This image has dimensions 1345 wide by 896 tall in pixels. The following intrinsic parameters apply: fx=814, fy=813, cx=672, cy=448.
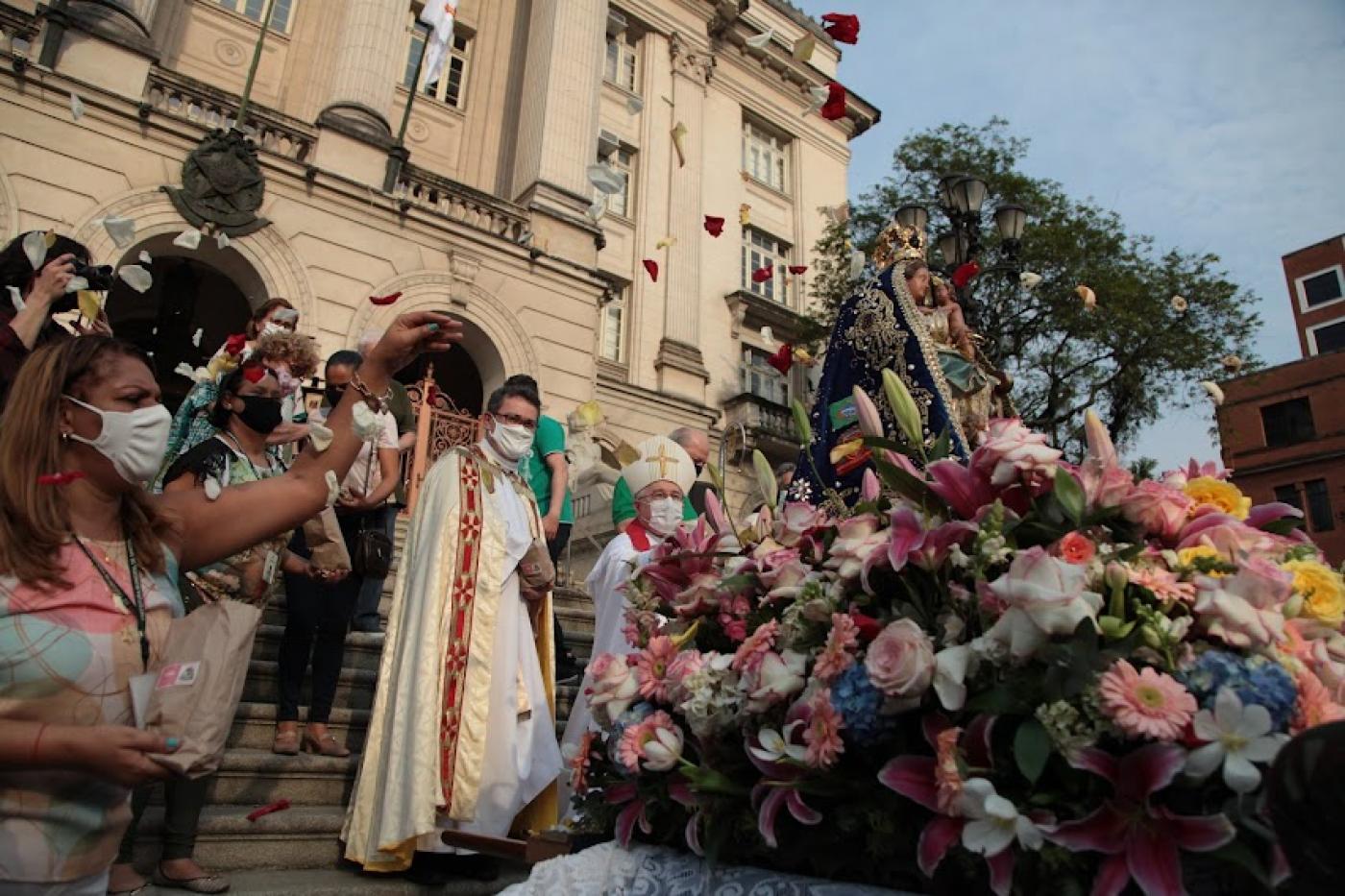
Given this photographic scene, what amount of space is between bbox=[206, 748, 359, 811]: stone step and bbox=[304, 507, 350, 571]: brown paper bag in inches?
38.7

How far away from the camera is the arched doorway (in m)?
14.3

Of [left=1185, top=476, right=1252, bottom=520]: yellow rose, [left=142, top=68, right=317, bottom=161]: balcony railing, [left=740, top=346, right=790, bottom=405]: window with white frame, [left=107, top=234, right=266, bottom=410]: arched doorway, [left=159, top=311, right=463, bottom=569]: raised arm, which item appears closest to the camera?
[left=1185, top=476, right=1252, bottom=520]: yellow rose

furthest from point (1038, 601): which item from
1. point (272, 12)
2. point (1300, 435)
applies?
point (1300, 435)

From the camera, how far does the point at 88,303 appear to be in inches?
138

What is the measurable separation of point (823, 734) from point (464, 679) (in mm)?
2818

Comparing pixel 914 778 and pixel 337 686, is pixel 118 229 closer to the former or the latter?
pixel 337 686

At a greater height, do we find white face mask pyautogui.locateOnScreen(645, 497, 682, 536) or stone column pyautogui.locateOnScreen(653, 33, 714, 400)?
stone column pyautogui.locateOnScreen(653, 33, 714, 400)

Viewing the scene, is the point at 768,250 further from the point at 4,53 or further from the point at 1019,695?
the point at 1019,695

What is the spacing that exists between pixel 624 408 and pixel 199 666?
55.6 ft

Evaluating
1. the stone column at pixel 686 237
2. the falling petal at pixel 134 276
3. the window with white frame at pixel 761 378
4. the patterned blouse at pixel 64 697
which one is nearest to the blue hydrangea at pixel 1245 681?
the patterned blouse at pixel 64 697

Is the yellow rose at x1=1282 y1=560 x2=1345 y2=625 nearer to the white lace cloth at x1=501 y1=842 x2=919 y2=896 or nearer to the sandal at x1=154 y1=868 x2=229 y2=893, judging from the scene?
the white lace cloth at x1=501 y1=842 x2=919 y2=896

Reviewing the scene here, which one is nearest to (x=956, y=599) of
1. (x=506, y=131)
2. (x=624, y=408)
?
(x=624, y=408)

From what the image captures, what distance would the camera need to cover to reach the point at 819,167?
84.8ft

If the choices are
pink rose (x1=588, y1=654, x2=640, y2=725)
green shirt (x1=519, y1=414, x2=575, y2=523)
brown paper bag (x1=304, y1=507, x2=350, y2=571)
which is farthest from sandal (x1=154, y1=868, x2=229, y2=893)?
green shirt (x1=519, y1=414, x2=575, y2=523)
